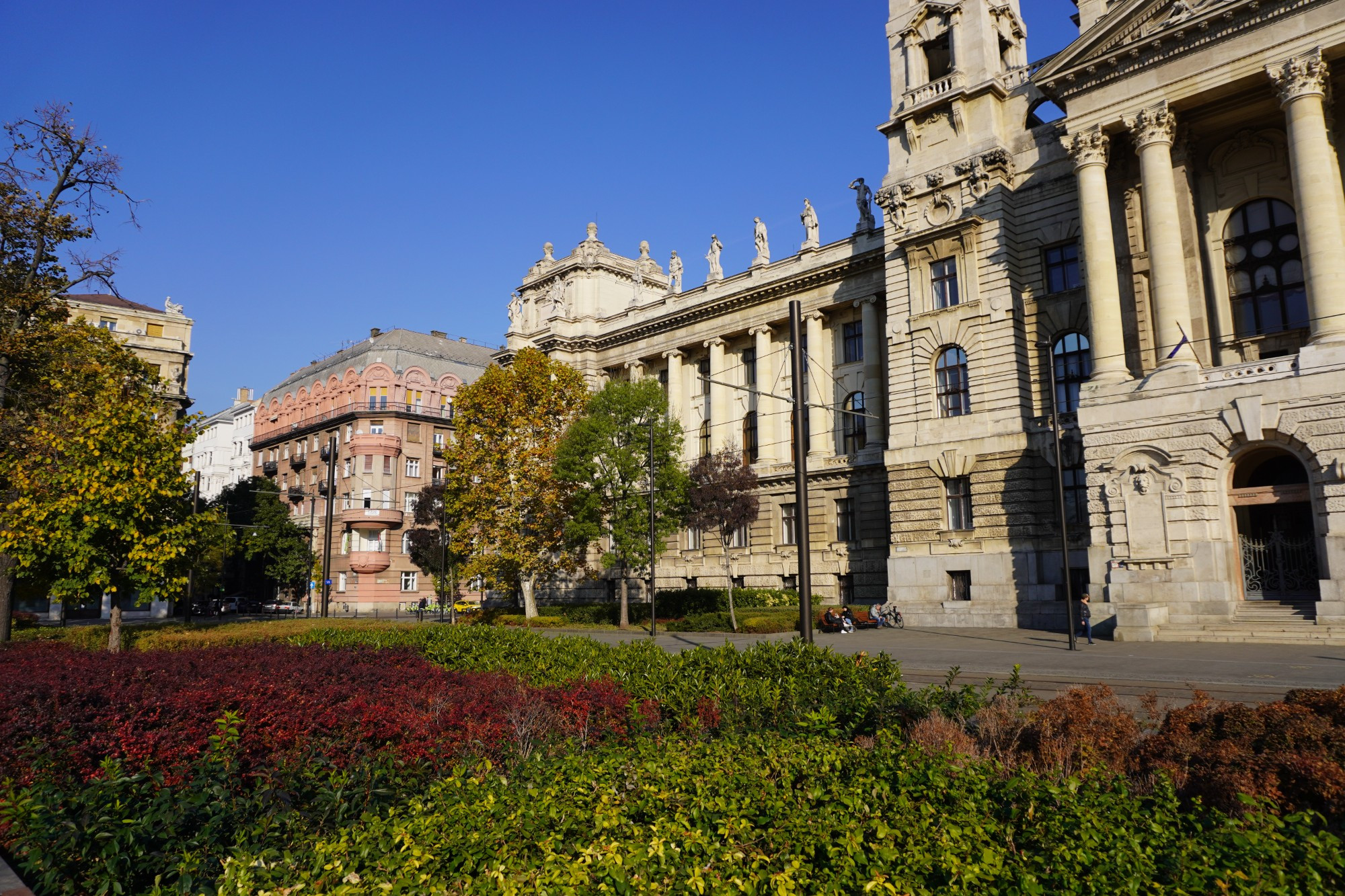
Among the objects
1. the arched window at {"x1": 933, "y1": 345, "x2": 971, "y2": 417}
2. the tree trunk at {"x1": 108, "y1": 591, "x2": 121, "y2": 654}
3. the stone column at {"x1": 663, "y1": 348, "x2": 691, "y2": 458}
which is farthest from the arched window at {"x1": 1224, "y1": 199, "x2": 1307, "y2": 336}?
the tree trunk at {"x1": 108, "y1": 591, "x2": 121, "y2": 654}

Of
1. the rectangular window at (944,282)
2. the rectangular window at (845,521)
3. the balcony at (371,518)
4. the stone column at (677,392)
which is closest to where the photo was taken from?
the rectangular window at (944,282)

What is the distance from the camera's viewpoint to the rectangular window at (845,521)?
43625 millimetres

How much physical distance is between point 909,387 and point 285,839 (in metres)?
34.2

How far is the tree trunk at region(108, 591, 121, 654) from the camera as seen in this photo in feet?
61.7

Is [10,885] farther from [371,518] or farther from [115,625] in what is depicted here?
[371,518]

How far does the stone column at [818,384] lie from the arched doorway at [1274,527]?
21211mm

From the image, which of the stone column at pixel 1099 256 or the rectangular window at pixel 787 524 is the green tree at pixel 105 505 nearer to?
the stone column at pixel 1099 256

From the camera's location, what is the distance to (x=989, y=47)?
118 feet

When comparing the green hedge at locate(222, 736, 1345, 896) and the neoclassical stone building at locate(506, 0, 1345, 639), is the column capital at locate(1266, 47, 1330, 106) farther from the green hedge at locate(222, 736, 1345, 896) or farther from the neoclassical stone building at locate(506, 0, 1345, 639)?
the green hedge at locate(222, 736, 1345, 896)

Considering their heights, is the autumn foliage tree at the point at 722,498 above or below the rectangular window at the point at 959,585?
above

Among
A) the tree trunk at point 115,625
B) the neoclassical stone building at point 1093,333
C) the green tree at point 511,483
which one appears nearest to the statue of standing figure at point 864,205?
the neoclassical stone building at point 1093,333

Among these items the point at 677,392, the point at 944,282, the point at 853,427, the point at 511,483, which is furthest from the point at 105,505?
the point at 677,392

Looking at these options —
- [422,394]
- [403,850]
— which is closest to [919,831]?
[403,850]

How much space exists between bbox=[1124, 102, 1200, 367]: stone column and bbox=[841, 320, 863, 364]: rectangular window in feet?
57.5
